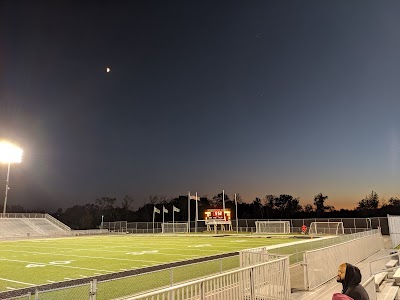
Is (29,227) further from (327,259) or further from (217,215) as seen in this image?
(327,259)

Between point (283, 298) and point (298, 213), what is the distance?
369 feet

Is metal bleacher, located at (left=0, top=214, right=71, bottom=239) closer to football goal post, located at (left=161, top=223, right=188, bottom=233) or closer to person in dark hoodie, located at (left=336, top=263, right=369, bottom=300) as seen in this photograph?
football goal post, located at (left=161, top=223, right=188, bottom=233)

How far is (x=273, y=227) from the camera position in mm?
50500

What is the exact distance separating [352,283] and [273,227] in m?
47.4

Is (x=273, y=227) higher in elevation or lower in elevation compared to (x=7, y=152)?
lower

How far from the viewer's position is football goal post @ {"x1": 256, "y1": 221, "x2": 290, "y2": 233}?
162 ft

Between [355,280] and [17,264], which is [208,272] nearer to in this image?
[355,280]

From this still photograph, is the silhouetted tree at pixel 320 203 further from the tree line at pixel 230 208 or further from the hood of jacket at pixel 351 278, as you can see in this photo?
the hood of jacket at pixel 351 278

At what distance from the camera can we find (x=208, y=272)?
1338cm

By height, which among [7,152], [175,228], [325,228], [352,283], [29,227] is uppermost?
[7,152]

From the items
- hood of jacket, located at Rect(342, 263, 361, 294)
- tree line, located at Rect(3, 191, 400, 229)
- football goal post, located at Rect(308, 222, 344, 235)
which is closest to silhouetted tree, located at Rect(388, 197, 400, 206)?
tree line, located at Rect(3, 191, 400, 229)

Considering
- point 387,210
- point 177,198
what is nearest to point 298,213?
point 387,210

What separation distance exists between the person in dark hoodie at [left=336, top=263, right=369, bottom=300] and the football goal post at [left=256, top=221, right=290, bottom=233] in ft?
149

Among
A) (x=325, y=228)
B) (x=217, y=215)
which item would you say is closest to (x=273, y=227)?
(x=325, y=228)
